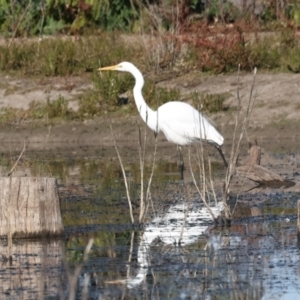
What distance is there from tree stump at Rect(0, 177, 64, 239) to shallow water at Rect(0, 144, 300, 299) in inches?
4.6

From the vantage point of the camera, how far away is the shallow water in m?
5.82

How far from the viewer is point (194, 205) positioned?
9.26 meters

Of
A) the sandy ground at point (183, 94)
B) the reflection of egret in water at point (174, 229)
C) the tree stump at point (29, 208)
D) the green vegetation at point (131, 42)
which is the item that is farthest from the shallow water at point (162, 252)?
the green vegetation at point (131, 42)

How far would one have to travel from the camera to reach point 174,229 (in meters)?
7.95

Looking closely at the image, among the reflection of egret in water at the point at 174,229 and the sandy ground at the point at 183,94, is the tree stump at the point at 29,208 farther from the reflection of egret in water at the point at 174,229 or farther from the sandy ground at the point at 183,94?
the sandy ground at the point at 183,94

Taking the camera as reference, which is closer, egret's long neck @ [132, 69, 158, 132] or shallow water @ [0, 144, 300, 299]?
shallow water @ [0, 144, 300, 299]

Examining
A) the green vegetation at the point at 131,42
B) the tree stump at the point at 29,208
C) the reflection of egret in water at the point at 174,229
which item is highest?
the tree stump at the point at 29,208

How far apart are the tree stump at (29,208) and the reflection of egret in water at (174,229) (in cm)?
69

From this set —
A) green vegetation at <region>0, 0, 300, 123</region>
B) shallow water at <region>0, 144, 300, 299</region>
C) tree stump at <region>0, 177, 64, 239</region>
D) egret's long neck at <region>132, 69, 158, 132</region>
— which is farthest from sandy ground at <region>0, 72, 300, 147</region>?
tree stump at <region>0, 177, 64, 239</region>

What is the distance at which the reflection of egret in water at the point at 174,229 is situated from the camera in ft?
22.6

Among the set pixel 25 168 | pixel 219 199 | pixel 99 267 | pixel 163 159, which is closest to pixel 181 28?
pixel 163 159

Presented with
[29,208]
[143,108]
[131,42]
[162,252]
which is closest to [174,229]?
[162,252]

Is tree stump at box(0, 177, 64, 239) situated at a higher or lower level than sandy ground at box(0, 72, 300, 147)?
higher

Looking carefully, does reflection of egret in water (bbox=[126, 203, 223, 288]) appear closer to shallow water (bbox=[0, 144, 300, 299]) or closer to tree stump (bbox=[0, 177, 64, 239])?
shallow water (bbox=[0, 144, 300, 299])
